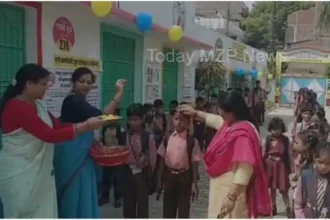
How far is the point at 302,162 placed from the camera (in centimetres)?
428

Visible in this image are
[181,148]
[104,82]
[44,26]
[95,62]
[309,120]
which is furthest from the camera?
[104,82]

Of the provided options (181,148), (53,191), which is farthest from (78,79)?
(181,148)

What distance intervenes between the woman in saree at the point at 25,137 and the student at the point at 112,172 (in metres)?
2.01

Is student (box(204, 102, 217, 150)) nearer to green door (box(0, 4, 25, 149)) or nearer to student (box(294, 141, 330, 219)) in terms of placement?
green door (box(0, 4, 25, 149))

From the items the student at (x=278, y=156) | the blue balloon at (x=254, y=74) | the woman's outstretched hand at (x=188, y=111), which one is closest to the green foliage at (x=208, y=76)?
the student at (x=278, y=156)

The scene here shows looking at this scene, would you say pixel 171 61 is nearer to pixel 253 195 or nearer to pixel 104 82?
pixel 104 82

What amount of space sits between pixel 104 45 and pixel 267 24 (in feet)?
128

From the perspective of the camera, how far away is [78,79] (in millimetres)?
3475

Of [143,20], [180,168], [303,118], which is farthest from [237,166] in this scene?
[143,20]

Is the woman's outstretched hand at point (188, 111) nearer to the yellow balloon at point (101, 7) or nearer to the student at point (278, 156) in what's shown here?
the student at point (278, 156)

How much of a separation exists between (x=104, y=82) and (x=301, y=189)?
459 centimetres

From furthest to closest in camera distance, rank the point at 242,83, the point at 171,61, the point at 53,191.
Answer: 1. the point at 242,83
2. the point at 171,61
3. the point at 53,191

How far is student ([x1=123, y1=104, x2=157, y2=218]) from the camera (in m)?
4.34

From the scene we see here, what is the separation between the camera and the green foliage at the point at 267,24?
42.0 meters
